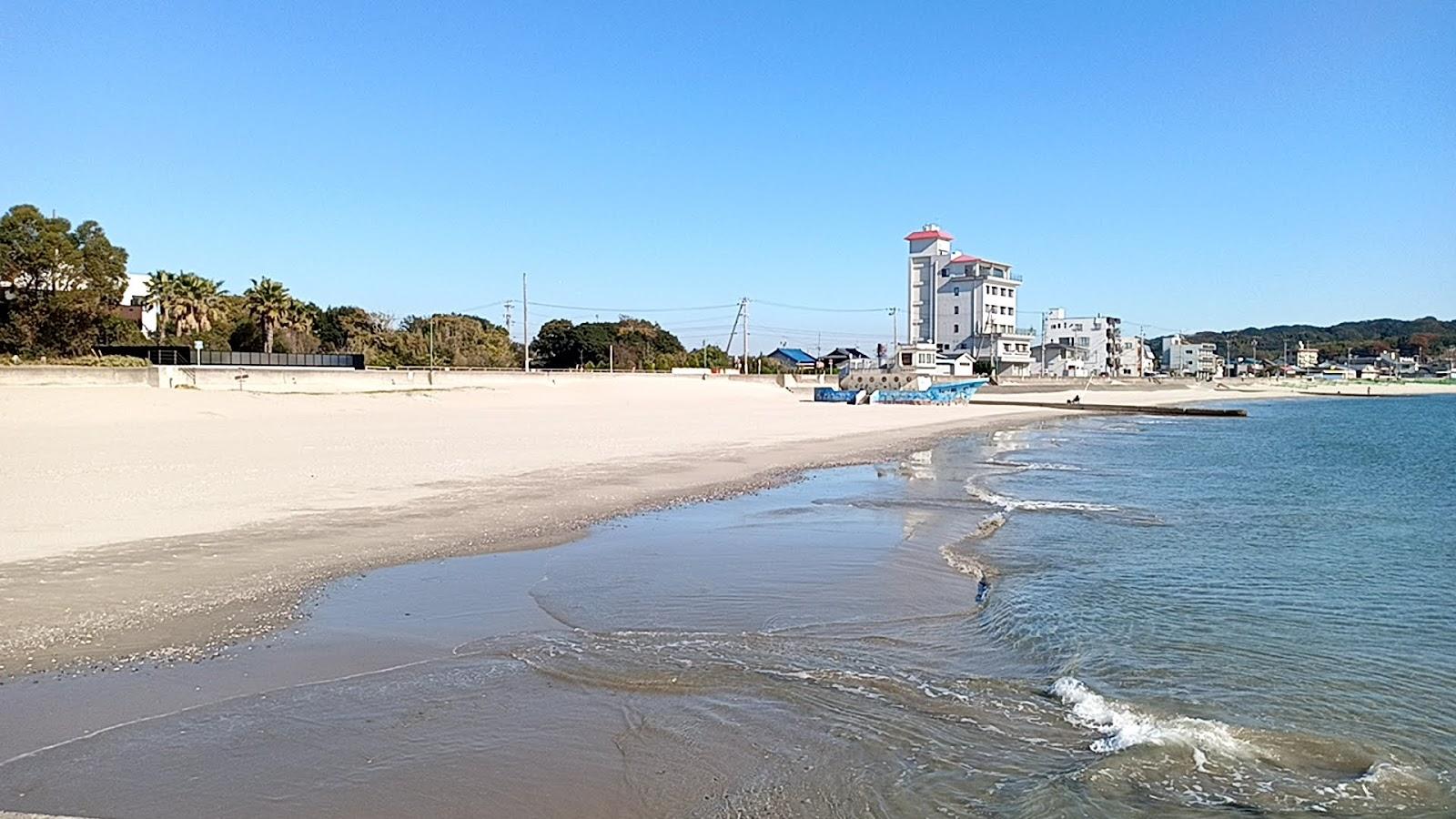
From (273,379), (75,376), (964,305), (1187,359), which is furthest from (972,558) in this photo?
(1187,359)

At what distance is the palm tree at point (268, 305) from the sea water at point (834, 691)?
51918 millimetres

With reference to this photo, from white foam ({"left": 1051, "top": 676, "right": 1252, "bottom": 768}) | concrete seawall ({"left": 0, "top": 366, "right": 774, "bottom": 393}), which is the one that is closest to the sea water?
white foam ({"left": 1051, "top": 676, "right": 1252, "bottom": 768})

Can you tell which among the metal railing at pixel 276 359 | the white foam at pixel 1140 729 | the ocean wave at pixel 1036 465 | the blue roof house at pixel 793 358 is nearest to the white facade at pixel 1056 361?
the blue roof house at pixel 793 358

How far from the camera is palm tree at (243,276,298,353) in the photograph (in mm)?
56781

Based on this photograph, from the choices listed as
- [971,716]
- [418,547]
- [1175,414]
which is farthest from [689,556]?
[1175,414]

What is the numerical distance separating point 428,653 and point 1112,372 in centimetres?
13060

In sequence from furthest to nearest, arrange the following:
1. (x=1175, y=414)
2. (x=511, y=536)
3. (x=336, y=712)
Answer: (x=1175, y=414)
(x=511, y=536)
(x=336, y=712)

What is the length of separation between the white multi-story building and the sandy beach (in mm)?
67287

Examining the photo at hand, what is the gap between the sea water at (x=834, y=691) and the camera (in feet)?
16.5

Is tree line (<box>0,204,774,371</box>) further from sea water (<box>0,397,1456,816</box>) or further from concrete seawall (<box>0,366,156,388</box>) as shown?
sea water (<box>0,397,1456,816</box>)

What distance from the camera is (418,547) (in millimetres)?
11344

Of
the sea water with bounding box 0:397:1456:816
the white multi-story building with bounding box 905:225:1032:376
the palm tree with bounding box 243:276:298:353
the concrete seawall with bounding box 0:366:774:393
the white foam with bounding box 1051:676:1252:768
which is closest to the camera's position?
the sea water with bounding box 0:397:1456:816

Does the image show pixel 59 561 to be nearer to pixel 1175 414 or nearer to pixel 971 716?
pixel 971 716

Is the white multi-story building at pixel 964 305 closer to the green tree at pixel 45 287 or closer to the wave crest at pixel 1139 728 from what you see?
the green tree at pixel 45 287
